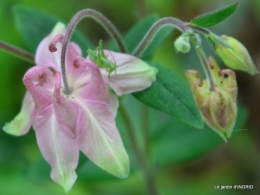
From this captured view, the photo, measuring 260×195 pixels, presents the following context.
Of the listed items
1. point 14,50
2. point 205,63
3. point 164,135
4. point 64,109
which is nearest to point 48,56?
point 14,50

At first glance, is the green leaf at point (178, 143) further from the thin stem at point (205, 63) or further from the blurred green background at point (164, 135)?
the thin stem at point (205, 63)

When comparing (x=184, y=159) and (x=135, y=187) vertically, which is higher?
(x=184, y=159)

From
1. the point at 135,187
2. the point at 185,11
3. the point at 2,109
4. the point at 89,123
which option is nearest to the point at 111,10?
the point at 185,11

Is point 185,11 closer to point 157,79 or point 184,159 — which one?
point 184,159

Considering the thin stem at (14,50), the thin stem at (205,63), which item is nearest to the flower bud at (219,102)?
the thin stem at (205,63)

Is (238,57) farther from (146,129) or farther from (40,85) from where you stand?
(146,129)
